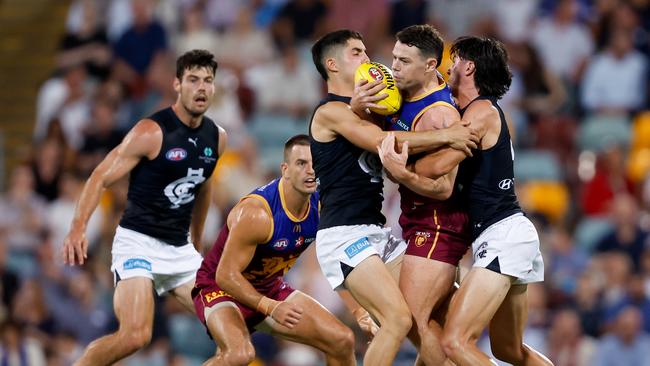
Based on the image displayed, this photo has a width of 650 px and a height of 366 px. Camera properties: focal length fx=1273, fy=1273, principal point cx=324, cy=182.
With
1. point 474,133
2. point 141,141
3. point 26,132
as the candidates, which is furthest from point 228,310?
point 26,132

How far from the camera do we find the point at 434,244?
8.09m

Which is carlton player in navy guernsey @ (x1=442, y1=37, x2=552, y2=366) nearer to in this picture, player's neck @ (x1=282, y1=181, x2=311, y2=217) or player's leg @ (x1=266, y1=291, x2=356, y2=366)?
player's leg @ (x1=266, y1=291, x2=356, y2=366)

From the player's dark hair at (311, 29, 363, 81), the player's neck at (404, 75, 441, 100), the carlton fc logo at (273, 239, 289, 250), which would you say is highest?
the player's dark hair at (311, 29, 363, 81)

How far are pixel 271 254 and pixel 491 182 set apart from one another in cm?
176

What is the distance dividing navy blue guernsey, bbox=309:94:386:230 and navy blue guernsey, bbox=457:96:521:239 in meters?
0.66

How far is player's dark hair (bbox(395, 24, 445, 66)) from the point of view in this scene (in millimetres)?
8023

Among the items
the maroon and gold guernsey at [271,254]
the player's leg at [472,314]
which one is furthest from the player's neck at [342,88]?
the player's leg at [472,314]

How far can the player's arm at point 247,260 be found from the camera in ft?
28.2

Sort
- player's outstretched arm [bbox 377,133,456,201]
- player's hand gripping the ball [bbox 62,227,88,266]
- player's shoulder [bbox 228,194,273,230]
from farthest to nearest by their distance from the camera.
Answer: player's hand gripping the ball [bbox 62,227,88,266], player's shoulder [bbox 228,194,273,230], player's outstretched arm [bbox 377,133,456,201]

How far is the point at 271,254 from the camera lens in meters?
8.96

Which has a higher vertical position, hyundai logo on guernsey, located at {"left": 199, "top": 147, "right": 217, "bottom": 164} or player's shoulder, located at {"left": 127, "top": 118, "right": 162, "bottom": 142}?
player's shoulder, located at {"left": 127, "top": 118, "right": 162, "bottom": 142}

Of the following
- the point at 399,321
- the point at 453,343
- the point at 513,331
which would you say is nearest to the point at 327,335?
→ the point at 399,321

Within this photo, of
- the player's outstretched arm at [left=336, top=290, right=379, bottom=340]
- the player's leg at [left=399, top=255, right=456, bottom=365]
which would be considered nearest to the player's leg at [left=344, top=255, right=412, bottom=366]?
the player's leg at [left=399, top=255, right=456, bottom=365]

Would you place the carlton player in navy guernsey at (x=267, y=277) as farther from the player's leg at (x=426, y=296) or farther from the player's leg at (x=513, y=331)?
the player's leg at (x=513, y=331)
